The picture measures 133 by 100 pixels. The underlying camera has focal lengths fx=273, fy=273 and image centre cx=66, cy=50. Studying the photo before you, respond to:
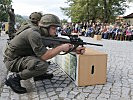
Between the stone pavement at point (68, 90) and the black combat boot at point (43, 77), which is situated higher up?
the black combat boot at point (43, 77)

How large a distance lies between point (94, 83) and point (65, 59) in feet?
3.76

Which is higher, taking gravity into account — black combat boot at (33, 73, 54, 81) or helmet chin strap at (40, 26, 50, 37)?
helmet chin strap at (40, 26, 50, 37)

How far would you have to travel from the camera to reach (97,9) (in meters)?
45.2

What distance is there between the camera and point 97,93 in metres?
5.06

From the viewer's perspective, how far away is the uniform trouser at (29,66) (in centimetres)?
480

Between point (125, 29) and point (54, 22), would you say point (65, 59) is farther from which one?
point (125, 29)

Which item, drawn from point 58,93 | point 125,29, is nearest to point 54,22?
point 58,93

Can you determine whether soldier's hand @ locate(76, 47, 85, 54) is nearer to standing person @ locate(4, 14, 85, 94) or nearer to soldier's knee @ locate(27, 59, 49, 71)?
standing person @ locate(4, 14, 85, 94)

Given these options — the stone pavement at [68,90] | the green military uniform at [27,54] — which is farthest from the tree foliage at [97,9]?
the green military uniform at [27,54]

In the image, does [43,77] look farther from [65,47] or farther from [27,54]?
[65,47]

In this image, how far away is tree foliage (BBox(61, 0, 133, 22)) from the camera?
1741 inches

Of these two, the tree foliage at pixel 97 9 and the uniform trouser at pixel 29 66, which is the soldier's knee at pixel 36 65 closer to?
the uniform trouser at pixel 29 66

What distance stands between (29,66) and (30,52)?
347 mm

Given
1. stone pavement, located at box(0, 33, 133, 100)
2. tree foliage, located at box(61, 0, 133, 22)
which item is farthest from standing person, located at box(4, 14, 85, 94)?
tree foliage, located at box(61, 0, 133, 22)
